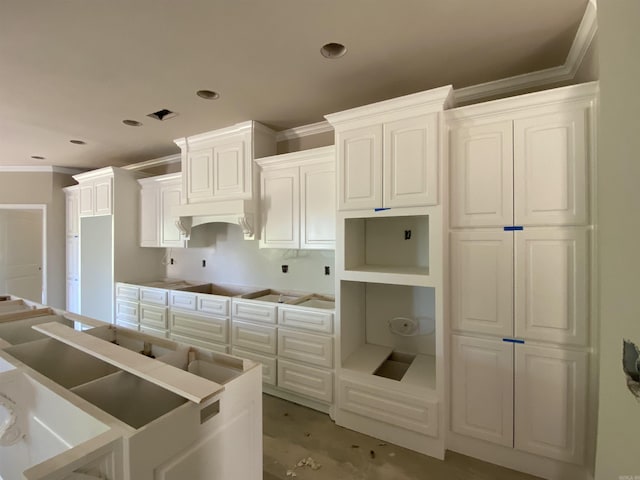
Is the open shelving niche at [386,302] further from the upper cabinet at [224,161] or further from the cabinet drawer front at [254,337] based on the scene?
the upper cabinet at [224,161]

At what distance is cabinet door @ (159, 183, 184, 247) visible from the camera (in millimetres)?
3646

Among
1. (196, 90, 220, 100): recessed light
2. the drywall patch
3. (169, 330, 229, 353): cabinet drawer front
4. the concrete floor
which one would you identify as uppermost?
(196, 90, 220, 100): recessed light

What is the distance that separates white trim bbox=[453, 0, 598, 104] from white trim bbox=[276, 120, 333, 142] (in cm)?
122

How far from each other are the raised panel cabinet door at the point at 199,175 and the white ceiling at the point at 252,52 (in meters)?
0.46

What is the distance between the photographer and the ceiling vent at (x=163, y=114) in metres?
2.73

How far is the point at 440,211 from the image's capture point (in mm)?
1911

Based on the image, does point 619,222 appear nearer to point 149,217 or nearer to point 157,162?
point 149,217

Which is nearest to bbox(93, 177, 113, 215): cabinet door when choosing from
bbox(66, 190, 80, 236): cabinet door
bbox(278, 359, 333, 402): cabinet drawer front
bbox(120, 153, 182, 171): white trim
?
bbox(120, 153, 182, 171): white trim

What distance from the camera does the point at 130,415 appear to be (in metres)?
1.38

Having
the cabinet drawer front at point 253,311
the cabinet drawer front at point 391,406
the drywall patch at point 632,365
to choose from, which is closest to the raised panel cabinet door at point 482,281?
the cabinet drawer front at point 391,406

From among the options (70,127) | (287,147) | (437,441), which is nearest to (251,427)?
(437,441)

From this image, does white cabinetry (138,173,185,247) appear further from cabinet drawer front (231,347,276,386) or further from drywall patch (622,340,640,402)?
drywall patch (622,340,640,402)

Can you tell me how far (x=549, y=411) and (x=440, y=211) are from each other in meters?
1.36

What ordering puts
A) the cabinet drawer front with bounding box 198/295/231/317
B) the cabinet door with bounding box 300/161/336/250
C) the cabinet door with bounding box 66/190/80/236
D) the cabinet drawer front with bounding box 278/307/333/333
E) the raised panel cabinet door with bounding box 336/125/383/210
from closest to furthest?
the raised panel cabinet door with bounding box 336/125/383/210, the cabinet drawer front with bounding box 278/307/333/333, the cabinet door with bounding box 300/161/336/250, the cabinet drawer front with bounding box 198/295/231/317, the cabinet door with bounding box 66/190/80/236
